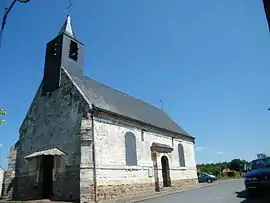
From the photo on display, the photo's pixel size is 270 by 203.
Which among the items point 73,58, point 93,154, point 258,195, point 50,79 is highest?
point 73,58

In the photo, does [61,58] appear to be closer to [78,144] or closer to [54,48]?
[54,48]

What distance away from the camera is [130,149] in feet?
60.2

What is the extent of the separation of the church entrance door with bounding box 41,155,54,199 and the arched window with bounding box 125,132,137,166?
5457mm

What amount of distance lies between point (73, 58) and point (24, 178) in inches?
388

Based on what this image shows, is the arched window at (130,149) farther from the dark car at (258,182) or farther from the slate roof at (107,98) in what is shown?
the dark car at (258,182)

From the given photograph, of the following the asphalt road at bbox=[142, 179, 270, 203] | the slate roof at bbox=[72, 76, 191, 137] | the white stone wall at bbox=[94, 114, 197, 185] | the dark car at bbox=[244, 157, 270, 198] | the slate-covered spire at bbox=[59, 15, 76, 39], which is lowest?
the asphalt road at bbox=[142, 179, 270, 203]

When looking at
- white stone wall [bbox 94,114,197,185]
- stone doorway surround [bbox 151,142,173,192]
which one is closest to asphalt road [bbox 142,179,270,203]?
white stone wall [bbox 94,114,197,185]

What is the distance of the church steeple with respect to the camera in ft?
60.4

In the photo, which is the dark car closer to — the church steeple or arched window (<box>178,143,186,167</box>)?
arched window (<box>178,143,186,167</box>)

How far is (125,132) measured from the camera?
59.3 ft

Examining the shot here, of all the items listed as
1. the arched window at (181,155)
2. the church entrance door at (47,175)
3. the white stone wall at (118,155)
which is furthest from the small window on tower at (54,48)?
the arched window at (181,155)

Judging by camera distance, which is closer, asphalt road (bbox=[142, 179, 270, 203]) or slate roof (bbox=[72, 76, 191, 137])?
asphalt road (bbox=[142, 179, 270, 203])

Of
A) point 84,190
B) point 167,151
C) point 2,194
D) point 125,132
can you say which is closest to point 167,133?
point 167,151

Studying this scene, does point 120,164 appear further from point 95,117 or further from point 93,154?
point 95,117
